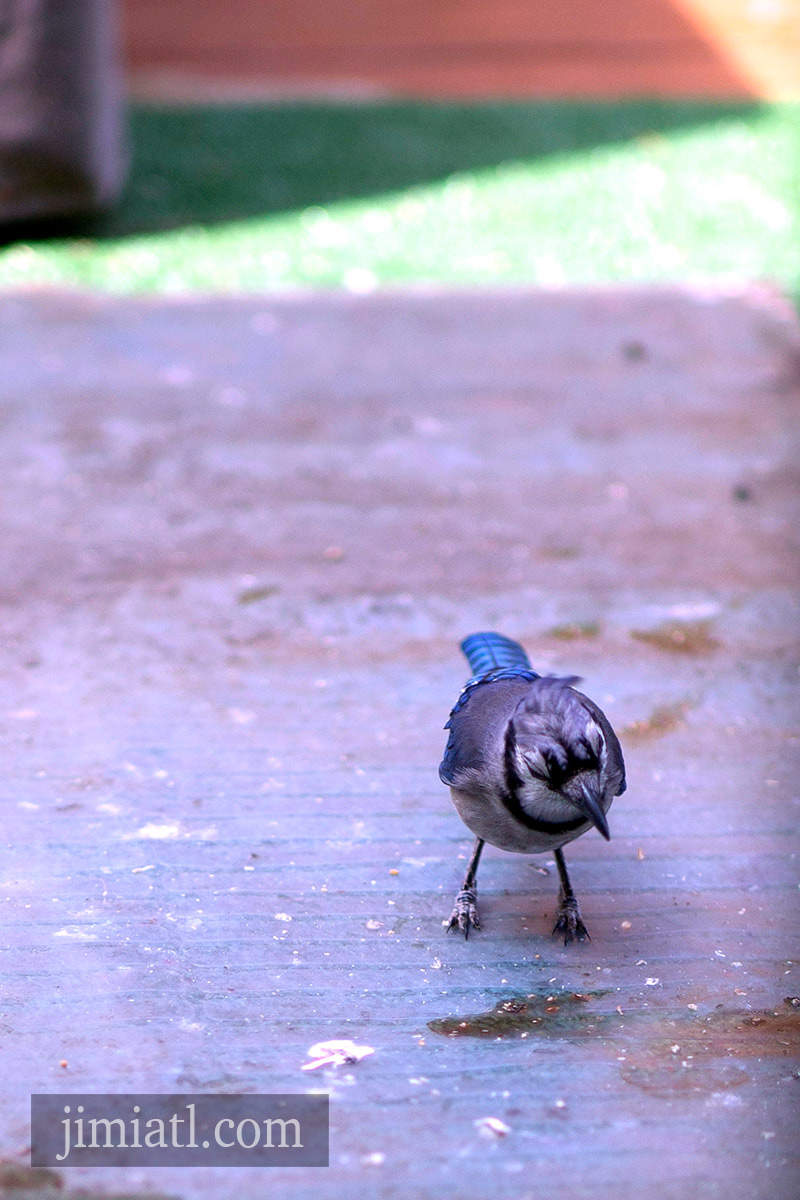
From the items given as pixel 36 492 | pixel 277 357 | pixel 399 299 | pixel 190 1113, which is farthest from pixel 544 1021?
pixel 399 299

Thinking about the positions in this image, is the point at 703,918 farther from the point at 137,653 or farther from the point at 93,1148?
the point at 137,653

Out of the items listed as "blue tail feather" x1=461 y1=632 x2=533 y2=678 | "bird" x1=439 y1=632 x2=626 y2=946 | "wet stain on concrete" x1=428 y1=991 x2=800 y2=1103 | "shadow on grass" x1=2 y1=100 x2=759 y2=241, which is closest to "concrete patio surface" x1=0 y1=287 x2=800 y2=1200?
"wet stain on concrete" x1=428 y1=991 x2=800 y2=1103

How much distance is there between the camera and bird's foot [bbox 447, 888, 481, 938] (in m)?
3.00

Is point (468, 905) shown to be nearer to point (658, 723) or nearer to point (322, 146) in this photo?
point (658, 723)

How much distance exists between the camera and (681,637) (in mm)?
4121

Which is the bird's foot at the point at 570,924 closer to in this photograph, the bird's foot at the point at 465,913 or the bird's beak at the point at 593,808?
the bird's foot at the point at 465,913

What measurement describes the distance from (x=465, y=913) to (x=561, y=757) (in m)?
0.55

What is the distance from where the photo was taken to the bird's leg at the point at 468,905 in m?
3.00

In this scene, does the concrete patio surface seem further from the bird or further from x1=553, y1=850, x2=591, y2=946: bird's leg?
the bird

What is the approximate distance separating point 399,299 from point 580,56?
3.70m

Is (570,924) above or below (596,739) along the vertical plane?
below
